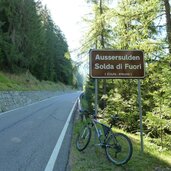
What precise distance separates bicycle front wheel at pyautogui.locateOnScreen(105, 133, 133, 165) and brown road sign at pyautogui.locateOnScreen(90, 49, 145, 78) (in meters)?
1.87

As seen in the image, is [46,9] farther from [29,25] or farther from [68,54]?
[68,54]

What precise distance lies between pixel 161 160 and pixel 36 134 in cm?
503

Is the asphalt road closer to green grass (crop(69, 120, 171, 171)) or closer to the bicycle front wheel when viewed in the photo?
green grass (crop(69, 120, 171, 171))

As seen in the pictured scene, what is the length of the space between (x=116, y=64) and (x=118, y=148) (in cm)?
235

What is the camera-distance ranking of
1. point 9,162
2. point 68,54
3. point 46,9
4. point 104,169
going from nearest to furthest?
point 104,169 < point 9,162 < point 68,54 < point 46,9

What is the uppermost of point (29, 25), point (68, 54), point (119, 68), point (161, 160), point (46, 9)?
point (46, 9)

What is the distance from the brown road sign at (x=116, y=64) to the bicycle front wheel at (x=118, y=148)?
1.87m

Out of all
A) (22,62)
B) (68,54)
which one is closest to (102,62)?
(68,54)

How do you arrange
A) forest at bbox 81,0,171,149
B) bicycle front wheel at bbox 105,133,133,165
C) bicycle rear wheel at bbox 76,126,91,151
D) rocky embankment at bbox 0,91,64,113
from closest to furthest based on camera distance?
1. bicycle front wheel at bbox 105,133,133,165
2. bicycle rear wheel at bbox 76,126,91,151
3. forest at bbox 81,0,171,149
4. rocky embankment at bbox 0,91,64,113

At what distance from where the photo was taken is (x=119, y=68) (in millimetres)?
7855

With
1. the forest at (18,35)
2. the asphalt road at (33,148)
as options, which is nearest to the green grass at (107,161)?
the asphalt road at (33,148)

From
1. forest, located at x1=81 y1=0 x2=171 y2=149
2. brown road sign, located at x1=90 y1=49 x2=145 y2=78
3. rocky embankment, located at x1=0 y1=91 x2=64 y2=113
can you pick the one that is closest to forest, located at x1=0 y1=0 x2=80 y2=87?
rocky embankment, located at x1=0 y1=91 x2=64 y2=113

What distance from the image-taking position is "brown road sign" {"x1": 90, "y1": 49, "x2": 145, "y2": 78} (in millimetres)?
7812

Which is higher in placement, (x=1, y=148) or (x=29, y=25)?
(x=29, y=25)
